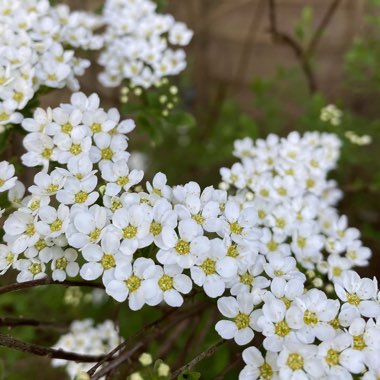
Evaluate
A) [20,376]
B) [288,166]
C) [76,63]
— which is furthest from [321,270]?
[20,376]

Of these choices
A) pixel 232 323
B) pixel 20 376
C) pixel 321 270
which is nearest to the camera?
pixel 232 323

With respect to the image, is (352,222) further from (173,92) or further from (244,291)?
(244,291)

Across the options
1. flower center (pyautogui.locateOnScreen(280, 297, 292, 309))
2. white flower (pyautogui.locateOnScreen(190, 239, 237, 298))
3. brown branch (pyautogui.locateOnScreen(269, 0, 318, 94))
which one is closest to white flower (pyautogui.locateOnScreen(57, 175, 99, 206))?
white flower (pyautogui.locateOnScreen(190, 239, 237, 298))

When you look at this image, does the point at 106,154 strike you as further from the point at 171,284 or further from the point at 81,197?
the point at 171,284

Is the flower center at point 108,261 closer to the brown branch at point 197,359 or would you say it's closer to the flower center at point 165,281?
the flower center at point 165,281

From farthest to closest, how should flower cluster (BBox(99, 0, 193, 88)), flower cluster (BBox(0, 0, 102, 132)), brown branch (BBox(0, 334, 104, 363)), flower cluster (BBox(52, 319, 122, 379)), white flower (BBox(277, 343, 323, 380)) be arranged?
flower cluster (BBox(52, 319, 122, 379)) < flower cluster (BBox(99, 0, 193, 88)) < flower cluster (BBox(0, 0, 102, 132)) < brown branch (BBox(0, 334, 104, 363)) < white flower (BBox(277, 343, 323, 380))

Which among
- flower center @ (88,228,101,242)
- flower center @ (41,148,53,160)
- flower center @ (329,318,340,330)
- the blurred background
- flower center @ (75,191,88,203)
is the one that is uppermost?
flower center @ (75,191,88,203)

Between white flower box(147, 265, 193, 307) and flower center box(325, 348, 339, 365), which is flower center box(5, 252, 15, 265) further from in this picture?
flower center box(325, 348, 339, 365)
